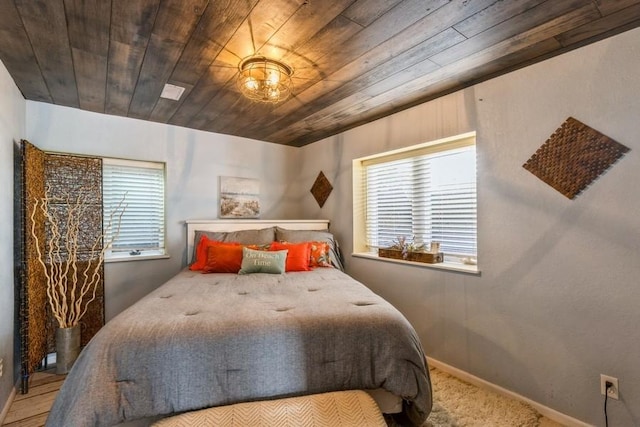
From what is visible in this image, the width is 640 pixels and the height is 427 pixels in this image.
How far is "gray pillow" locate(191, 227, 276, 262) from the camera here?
3.11 m

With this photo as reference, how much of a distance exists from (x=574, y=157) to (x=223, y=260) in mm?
2685

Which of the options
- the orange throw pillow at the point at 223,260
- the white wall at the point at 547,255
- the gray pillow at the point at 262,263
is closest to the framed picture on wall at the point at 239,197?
the orange throw pillow at the point at 223,260

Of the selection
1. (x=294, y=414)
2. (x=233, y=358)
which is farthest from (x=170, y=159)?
(x=294, y=414)

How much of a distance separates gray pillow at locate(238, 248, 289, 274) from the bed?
73 centimetres

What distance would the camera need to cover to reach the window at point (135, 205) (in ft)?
9.63

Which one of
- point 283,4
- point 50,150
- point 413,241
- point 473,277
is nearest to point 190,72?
point 283,4

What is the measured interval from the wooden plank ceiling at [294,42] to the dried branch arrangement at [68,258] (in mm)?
935

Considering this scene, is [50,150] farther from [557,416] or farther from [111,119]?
[557,416]

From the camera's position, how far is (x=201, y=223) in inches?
128

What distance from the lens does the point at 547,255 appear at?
1.82 m

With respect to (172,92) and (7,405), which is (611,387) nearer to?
(172,92)

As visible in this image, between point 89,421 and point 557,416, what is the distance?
2.46 meters

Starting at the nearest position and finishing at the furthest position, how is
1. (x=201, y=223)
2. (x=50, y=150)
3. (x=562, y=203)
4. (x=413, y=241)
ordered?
(x=562, y=203) < (x=50, y=150) < (x=413, y=241) < (x=201, y=223)

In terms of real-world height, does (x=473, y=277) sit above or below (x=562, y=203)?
below
